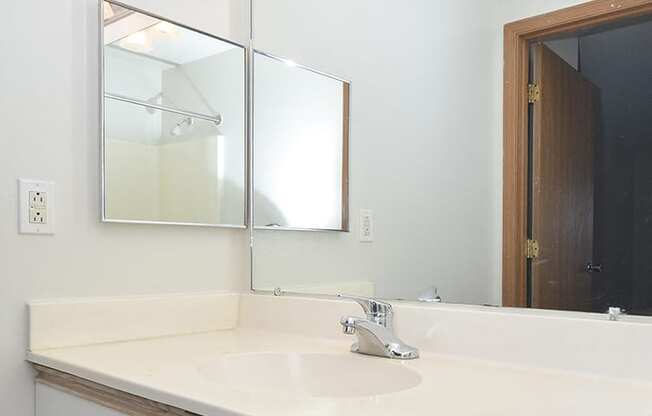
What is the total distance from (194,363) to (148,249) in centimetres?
39

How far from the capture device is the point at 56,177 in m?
1.28

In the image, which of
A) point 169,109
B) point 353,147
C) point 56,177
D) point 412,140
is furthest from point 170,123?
point 412,140

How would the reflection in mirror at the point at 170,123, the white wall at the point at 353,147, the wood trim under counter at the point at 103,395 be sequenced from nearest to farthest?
the wood trim under counter at the point at 103,395 → the white wall at the point at 353,147 → the reflection in mirror at the point at 170,123

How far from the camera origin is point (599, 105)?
1.01 m

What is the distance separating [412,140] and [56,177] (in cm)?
75

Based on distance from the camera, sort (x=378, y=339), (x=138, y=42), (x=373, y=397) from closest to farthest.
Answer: (x=373, y=397)
(x=378, y=339)
(x=138, y=42)

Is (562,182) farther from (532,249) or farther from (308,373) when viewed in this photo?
(308,373)

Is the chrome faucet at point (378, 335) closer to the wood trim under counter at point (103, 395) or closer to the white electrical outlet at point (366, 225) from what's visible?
the white electrical outlet at point (366, 225)

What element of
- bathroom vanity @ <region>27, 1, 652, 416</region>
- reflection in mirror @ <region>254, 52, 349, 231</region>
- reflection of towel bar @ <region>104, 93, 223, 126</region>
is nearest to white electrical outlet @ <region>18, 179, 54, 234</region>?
bathroom vanity @ <region>27, 1, 652, 416</region>

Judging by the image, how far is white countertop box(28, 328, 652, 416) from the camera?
31.9 inches

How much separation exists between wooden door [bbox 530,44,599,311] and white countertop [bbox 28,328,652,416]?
0.50ft

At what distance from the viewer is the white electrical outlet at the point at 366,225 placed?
142cm

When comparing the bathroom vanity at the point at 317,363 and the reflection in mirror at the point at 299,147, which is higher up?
the reflection in mirror at the point at 299,147

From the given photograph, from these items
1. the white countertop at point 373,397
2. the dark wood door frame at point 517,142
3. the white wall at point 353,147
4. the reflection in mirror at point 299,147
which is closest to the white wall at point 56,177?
the white wall at point 353,147
